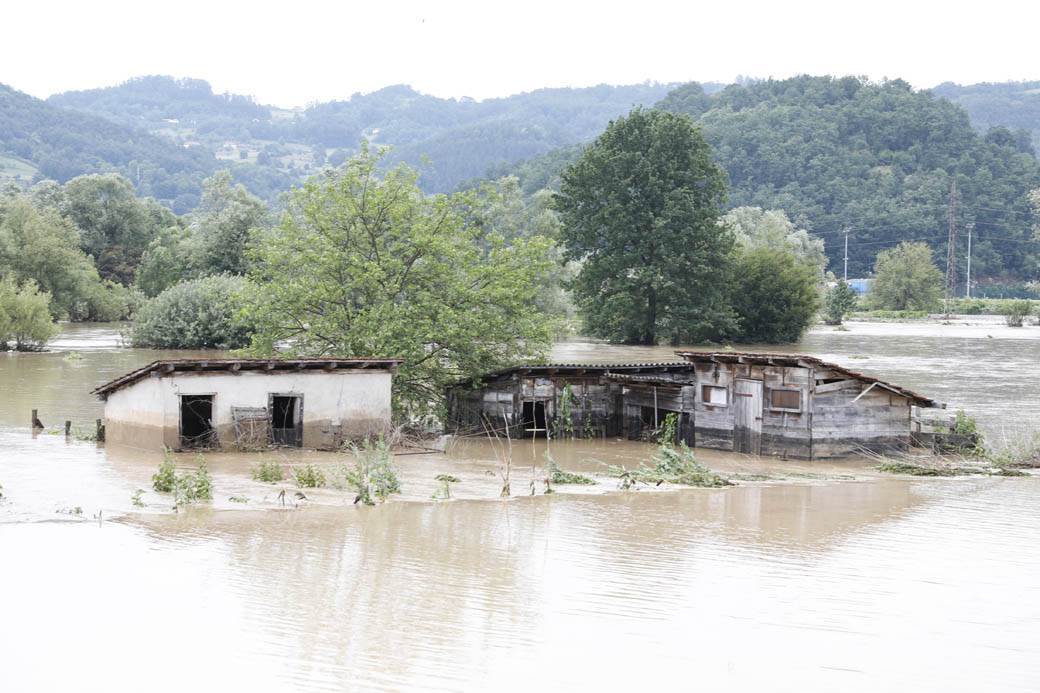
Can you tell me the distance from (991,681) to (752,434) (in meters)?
15.7

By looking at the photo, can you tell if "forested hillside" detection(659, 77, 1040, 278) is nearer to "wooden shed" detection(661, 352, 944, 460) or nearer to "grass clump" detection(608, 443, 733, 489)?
"wooden shed" detection(661, 352, 944, 460)

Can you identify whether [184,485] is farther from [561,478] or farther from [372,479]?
[561,478]

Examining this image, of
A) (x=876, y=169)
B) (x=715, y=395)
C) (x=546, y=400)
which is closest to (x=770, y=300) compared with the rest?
(x=546, y=400)

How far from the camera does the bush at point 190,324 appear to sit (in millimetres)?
60750

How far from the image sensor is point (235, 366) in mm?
25984

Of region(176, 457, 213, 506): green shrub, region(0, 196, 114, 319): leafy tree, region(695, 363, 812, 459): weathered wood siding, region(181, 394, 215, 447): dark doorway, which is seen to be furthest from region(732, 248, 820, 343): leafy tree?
region(176, 457, 213, 506): green shrub

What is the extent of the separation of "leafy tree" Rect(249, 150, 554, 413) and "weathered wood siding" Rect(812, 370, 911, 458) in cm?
779

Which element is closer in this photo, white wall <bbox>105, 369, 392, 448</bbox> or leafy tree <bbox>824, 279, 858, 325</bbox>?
white wall <bbox>105, 369, 392, 448</bbox>

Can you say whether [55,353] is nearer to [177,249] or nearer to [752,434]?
[177,249]

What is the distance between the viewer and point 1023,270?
153625mm

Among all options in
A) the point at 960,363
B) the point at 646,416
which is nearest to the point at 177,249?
the point at 960,363

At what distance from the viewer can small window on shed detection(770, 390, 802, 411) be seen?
27094 mm

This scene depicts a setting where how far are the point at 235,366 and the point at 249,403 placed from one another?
102 cm

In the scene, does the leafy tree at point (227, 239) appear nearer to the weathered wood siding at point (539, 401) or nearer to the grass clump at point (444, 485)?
the weathered wood siding at point (539, 401)
